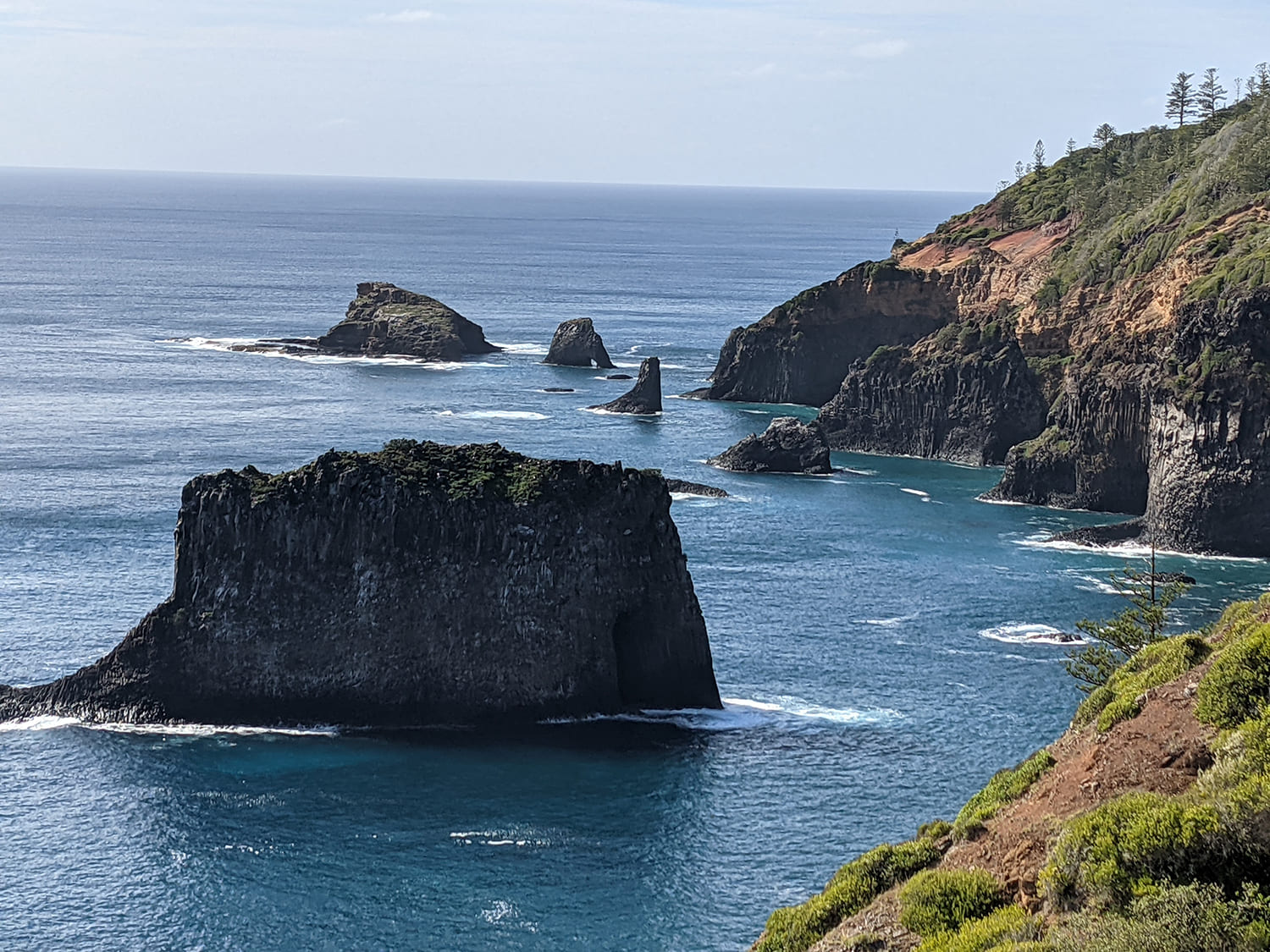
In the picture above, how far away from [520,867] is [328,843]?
7433 millimetres

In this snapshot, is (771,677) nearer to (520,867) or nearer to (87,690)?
(520,867)

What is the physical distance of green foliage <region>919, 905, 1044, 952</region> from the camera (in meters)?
27.8

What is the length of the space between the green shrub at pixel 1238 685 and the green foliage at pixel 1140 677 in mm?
2702

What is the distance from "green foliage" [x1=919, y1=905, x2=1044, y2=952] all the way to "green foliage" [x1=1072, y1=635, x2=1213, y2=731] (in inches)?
258

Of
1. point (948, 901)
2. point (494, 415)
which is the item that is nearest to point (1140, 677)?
point (948, 901)

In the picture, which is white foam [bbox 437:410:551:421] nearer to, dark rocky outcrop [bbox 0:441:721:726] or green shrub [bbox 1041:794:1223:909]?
dark rocky outcrop [bbox 0:441:721:726]

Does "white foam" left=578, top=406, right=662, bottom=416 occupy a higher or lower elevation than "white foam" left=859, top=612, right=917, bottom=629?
higher

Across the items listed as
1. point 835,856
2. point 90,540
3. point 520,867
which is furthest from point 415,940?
point 90,540

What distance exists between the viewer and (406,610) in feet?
247

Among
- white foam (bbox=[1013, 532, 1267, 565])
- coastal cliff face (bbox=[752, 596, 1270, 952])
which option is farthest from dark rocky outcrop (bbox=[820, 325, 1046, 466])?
coastal cliff face (bbox=[752, 596, 1270, 952])

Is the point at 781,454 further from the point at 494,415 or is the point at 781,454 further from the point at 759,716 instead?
the point at 759,716

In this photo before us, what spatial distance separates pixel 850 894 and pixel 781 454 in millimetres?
108789

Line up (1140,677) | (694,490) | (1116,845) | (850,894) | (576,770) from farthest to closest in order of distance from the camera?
1. (694,490)
2. (576,770)
3. (1140,677)
4. (850,894)
5. (1116,845)

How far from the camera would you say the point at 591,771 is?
229ft
